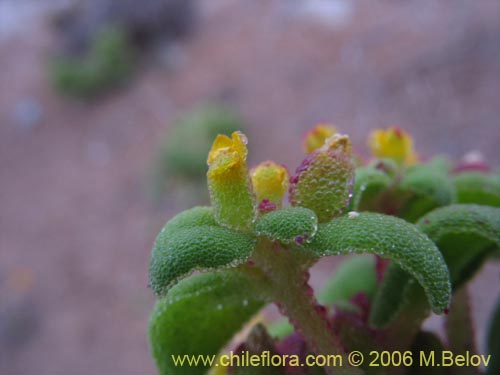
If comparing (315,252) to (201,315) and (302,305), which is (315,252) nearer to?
(302,305)

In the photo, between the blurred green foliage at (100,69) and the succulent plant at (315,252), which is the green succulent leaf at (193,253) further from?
the blurred green foliage at (100,69)

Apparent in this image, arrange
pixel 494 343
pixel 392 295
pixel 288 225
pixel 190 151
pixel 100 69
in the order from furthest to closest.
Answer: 1. pixel 100 69
2. pixel 190 151
3. pixel 494 343
4. pixel 392 295
5. pixel 288 225

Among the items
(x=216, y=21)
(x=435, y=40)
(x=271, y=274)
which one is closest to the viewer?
(x=271, y=274)

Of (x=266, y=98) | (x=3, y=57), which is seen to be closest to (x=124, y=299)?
(x=266, y=98)

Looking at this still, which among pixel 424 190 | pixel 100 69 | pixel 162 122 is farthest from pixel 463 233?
pixel 100 69

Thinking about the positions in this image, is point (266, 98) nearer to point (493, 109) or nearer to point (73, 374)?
point (493, 109)

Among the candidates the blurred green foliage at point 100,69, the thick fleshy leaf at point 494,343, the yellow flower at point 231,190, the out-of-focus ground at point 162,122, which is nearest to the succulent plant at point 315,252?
the yellow flower at point 231,190
